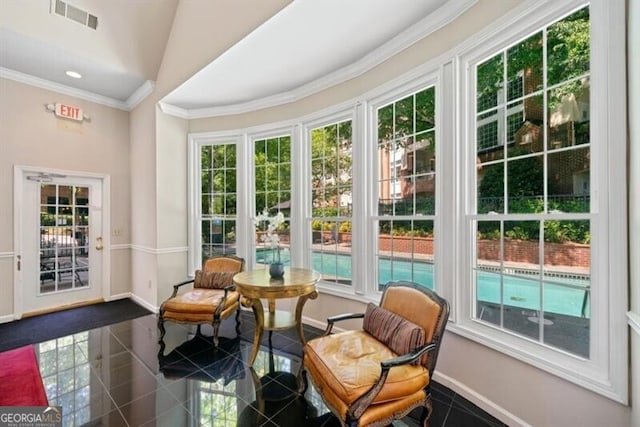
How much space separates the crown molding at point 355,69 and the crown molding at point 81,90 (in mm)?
542

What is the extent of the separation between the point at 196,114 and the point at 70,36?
5.15 ft

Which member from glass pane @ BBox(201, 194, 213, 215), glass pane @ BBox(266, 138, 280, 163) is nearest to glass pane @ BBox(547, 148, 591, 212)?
glass pane @ BBox(266, 138, 280, 163)

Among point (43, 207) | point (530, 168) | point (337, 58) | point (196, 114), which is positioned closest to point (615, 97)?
point (530, 168)

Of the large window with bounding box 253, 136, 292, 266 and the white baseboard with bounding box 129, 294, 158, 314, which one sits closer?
the large window with bounding box 253, 136, 292, 266

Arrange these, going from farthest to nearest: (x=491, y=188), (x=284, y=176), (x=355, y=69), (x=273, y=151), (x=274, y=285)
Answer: (x=273, y=151) → (x=284, y=176) → (x=355, y=69) → (x=274, y=285) → (x=491, y=188)

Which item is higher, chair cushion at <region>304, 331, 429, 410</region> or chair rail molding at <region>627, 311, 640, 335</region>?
chair rail molding at <region>627, 311, 640, 335</region>

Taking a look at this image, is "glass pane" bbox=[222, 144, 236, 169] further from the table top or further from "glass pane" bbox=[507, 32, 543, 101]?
"glass pane" bbox=[507, 32, 543, 101]

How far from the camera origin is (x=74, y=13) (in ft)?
10.8

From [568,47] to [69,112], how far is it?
581cm

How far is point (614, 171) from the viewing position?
1445 millimetres

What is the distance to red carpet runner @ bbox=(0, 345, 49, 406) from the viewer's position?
1948mm

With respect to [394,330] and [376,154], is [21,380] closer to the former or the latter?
[394,330]

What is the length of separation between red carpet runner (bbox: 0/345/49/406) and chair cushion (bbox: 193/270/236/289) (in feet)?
5.14

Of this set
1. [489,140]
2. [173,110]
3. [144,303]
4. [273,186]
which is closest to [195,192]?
[173,110]
